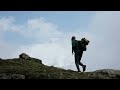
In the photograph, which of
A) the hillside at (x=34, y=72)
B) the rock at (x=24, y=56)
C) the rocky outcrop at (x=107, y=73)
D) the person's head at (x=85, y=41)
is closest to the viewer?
the hillside at (x=34, y=72)

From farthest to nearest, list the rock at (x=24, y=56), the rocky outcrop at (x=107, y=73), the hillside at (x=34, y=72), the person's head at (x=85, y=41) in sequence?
the rock at (x=24, y=56)
the rocky outcrop at (x=107, y=73)
the person's head at (x=85, y=41)
the hillside at (x=34, y=72)

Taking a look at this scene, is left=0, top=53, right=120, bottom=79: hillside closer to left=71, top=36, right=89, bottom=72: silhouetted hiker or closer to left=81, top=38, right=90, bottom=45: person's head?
left=71, top=36, right=89, bottom=72: silhouetted hiker

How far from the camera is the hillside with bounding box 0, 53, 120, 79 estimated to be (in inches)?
548

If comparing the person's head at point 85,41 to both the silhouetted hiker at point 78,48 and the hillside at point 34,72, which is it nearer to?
the silhouetted hiker at point 78,48

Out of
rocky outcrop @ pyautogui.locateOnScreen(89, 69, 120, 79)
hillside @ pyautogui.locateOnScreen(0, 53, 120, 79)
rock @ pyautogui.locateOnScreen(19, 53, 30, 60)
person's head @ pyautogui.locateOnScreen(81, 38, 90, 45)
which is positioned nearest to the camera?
hillside @ pyautogui.locateOnScreen(0, 53, 120, 79)

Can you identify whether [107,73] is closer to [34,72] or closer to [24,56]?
[34,72]

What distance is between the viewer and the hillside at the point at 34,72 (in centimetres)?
1392

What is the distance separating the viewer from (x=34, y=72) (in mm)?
14672

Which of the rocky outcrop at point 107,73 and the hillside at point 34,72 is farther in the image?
the rocky outcrop at point 107,73

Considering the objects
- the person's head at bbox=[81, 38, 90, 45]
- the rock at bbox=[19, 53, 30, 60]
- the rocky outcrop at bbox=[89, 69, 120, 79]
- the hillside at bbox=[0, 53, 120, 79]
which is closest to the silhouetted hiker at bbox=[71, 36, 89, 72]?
the person's head at bbox=[81, 38, 90, 45]

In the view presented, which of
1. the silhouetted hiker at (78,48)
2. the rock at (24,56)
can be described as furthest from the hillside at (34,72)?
the silhouetted hiker at (78,48)

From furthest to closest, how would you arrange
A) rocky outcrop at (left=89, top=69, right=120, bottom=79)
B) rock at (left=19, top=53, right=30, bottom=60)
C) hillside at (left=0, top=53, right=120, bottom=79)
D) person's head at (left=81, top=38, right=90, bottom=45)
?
rock at (left=19, top=53, right=30, bottom=60), rocky outcrop at (left=89, top=69, right=120, bottom=79), person's head at (left=81, top=38, right=90, bottom=45), hillside at (left=0, top=53, right=120, bottom=79)
